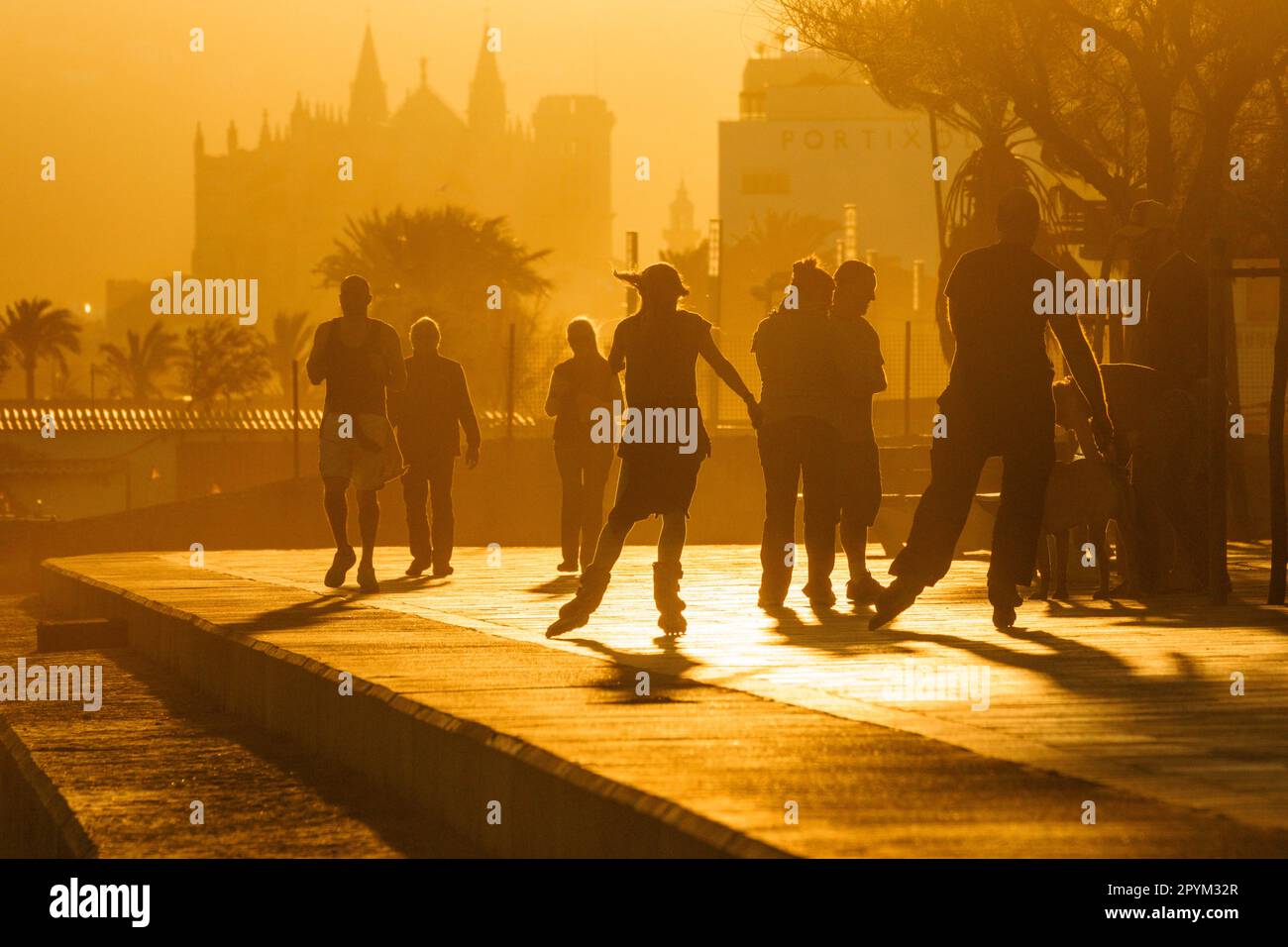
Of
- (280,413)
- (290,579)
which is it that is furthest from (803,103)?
(290,579)

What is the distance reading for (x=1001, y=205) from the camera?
353 inches

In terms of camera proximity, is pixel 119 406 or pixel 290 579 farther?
pixel 119 406

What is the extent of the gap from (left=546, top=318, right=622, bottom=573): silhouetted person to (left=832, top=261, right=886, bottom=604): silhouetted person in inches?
165

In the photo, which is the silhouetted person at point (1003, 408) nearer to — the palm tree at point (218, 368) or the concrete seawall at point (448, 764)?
the concrete seawall at point (448, 764)

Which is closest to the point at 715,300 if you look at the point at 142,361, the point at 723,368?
the point at 723,368

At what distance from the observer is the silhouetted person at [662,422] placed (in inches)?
378

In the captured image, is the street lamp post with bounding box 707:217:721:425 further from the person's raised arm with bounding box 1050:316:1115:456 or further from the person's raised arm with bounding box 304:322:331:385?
the person's raised arm with bounding box 1050:316:1115:456

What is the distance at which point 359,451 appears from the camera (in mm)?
12734

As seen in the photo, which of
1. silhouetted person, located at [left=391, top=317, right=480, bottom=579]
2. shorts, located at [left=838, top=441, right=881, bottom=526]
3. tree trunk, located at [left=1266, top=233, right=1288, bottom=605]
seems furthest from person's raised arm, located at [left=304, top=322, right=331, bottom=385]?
tree trunk, located at [left=1266, top=233, right=1288, bottom=605]

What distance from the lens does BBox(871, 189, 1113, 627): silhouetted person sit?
889cm

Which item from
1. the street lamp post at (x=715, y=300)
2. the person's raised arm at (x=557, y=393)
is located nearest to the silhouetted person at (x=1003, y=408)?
the person's raised arm at (x=557, y=393)

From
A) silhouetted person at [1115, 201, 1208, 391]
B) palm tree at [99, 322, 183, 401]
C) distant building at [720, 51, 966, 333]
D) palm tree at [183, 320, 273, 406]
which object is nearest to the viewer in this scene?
silhouetted person at [1115, 201, 1208, 391]

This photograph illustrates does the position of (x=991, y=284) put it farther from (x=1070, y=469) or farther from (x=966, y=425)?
(x=1070, y=469)
